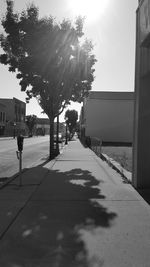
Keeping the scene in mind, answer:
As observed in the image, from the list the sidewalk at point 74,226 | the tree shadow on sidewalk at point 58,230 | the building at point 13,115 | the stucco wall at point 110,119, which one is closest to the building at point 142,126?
the sidewalk at point 74,226

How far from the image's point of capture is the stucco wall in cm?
5594

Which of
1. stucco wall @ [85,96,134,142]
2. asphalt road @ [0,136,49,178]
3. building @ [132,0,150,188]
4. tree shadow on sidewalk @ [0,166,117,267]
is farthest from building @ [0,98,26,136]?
tree shadow on sidewalk @ [0,166,117,267]

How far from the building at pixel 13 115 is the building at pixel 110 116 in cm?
4309

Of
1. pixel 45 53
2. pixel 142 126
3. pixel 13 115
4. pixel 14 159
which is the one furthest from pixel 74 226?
pixel 13 115

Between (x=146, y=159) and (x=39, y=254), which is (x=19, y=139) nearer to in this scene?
(x=146, y=159)

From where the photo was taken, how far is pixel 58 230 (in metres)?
6.23

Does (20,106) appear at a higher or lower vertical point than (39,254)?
higher

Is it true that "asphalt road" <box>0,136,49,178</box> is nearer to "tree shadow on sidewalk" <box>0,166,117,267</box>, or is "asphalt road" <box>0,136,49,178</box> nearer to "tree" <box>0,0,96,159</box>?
"tree" <box>0,0,96,159</box>

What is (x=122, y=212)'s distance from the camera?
297 inches

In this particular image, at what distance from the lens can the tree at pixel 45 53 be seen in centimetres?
2011

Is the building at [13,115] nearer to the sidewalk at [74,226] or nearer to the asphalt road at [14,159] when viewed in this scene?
the asphalt road at [14,159]

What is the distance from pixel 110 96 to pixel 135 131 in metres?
46.5

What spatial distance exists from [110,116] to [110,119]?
453 mm

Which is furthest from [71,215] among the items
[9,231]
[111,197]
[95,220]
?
[111,197]
